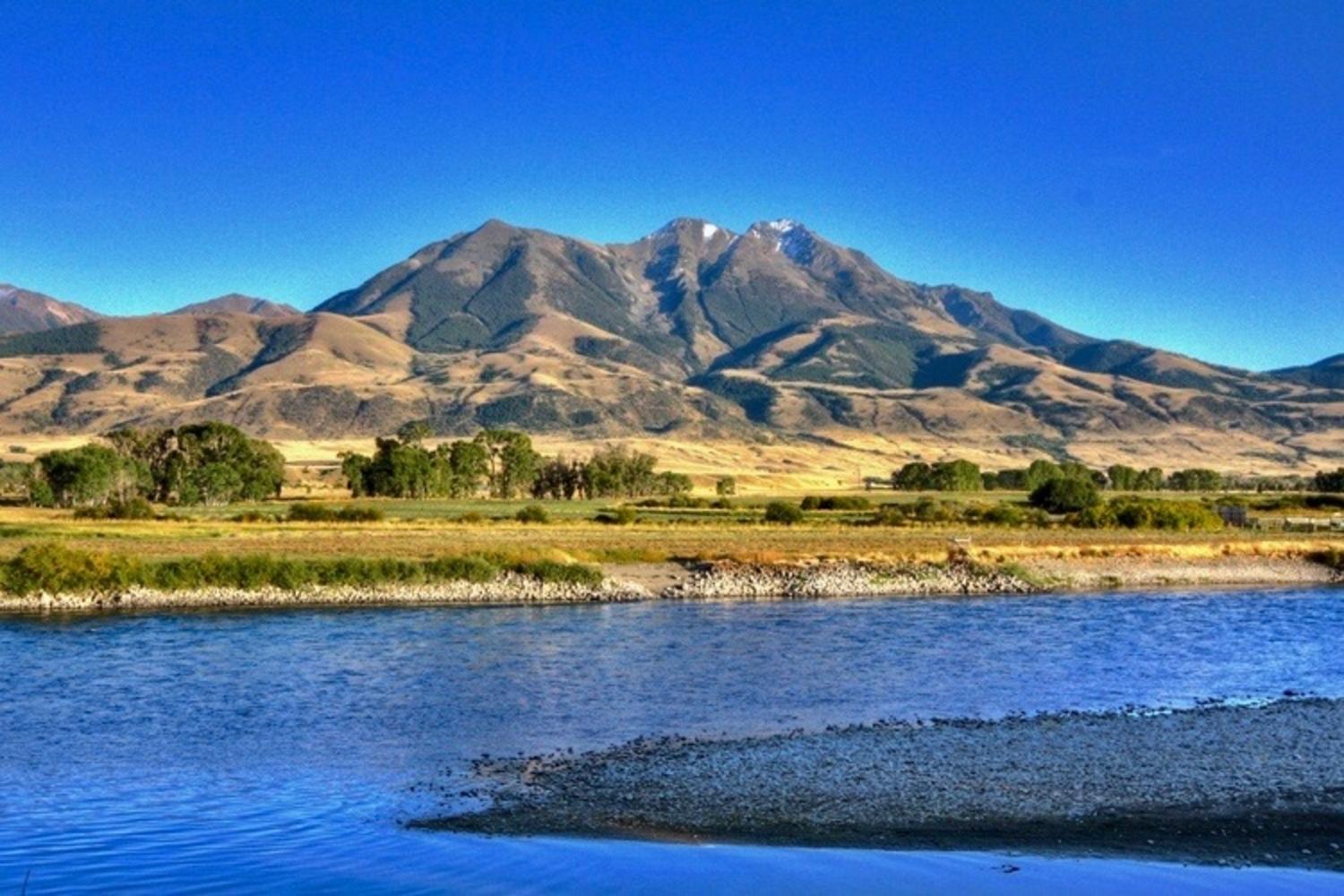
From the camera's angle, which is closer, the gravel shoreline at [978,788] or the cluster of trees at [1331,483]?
the gravel shoreline at [978,788]

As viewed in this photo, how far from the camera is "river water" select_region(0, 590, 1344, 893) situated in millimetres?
15867

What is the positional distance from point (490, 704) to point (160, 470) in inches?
3960

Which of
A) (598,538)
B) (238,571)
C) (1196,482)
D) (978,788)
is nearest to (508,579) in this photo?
(238,571)

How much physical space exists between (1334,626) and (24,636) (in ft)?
156

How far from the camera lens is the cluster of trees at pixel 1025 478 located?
535 ft

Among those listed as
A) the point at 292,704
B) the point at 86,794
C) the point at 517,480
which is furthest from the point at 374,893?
the point at 517,480

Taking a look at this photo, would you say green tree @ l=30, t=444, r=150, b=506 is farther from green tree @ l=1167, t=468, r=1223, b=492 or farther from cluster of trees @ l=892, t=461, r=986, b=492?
green tree @ l=1167, t=468, r=1223, b=492

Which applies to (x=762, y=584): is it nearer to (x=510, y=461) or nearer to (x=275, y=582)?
(x=275, y=582)

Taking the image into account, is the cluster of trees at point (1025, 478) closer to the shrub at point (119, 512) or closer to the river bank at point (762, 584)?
the river bank at point (762, 584)

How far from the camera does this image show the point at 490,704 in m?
29.7

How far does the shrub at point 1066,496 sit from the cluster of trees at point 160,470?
7530 cm

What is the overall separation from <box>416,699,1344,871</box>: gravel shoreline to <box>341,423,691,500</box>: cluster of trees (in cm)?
10745

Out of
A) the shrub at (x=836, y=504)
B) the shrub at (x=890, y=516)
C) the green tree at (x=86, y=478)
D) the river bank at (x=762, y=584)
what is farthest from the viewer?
the shrub at (x=836, y=504)

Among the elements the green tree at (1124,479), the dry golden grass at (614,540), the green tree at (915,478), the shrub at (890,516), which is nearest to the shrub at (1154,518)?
the dry golden grass at (614,540)
